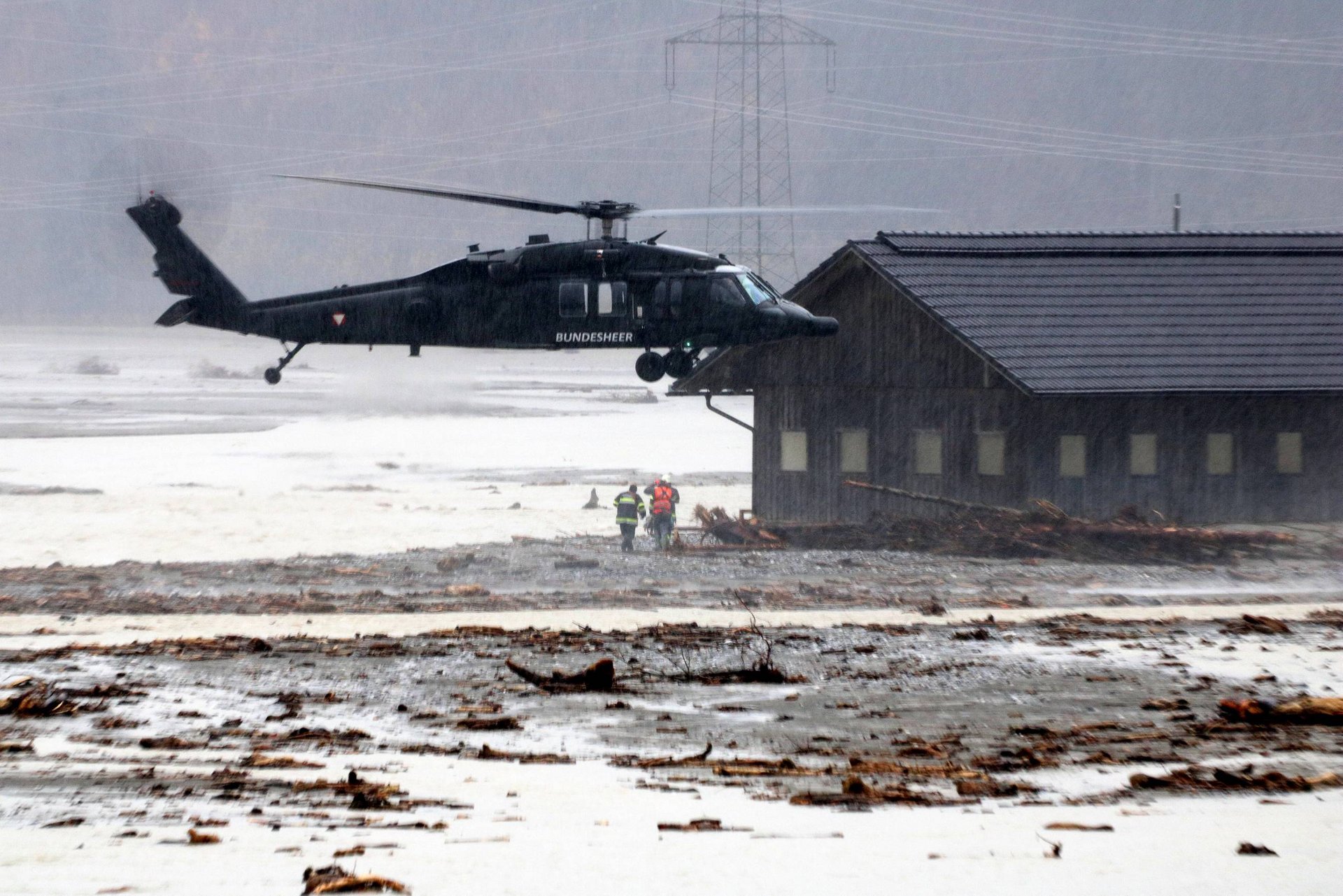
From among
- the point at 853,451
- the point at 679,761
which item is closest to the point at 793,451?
the point at 853,451

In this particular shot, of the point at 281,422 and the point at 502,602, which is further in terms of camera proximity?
the point at 281,422

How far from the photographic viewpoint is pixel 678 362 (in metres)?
22.3

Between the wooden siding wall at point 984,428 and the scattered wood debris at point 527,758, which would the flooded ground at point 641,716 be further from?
the wooden siding wall at point 984,428

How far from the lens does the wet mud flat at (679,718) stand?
10.4 meters

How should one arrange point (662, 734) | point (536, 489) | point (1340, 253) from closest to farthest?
point (662, 734), point (1340, 253), point (536, 489)

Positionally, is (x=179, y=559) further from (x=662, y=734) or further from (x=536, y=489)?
(x=662, y=734)

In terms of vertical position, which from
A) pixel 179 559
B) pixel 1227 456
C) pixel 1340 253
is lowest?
pixel 179 559

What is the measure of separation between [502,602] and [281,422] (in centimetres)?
5412

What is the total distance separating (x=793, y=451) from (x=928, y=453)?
307cm

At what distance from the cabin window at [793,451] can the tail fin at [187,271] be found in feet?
44.3

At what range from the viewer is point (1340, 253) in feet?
117

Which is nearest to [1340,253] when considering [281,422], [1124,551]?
[1124,551]

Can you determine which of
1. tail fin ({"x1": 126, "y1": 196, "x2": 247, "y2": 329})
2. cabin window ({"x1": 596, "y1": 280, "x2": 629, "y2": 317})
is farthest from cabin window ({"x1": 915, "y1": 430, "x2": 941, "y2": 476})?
tail fin ({"x1": 126, "y1": 196, "x2": 247, "y2": 329})

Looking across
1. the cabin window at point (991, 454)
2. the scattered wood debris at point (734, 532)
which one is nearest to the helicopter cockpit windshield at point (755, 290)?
the scattered wood debris at point (734, 532)
